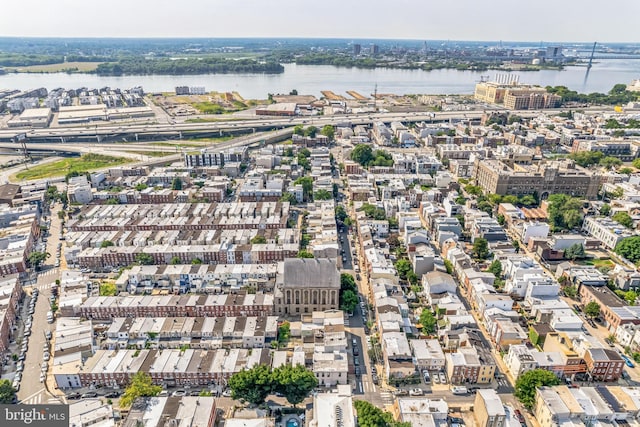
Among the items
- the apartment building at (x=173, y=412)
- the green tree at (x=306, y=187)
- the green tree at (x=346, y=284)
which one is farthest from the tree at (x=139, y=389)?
the green tree at (x=306, y=187)

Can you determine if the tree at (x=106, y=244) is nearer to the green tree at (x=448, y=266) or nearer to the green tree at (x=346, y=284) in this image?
the green tree at (x=346, y=284)

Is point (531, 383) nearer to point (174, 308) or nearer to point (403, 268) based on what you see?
point (403, 268)

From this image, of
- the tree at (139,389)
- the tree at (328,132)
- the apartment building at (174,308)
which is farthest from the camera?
the tree at (328,132)

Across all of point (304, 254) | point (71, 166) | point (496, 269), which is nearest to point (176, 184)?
point (71, 166)

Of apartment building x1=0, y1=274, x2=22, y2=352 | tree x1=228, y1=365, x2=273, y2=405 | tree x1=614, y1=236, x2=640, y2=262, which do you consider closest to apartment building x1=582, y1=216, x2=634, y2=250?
tree x1=614, y1=236, x2=640, y2=262

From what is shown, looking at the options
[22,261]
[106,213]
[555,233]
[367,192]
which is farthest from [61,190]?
[555,233]

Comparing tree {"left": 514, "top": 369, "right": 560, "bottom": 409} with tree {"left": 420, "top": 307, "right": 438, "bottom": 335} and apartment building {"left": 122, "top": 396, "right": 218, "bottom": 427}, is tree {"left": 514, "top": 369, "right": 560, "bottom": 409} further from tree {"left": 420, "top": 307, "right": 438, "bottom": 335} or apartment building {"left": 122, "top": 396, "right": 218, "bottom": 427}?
apartment building {"left": 122, "top": 396, "right": 218, "bottom": 427}
